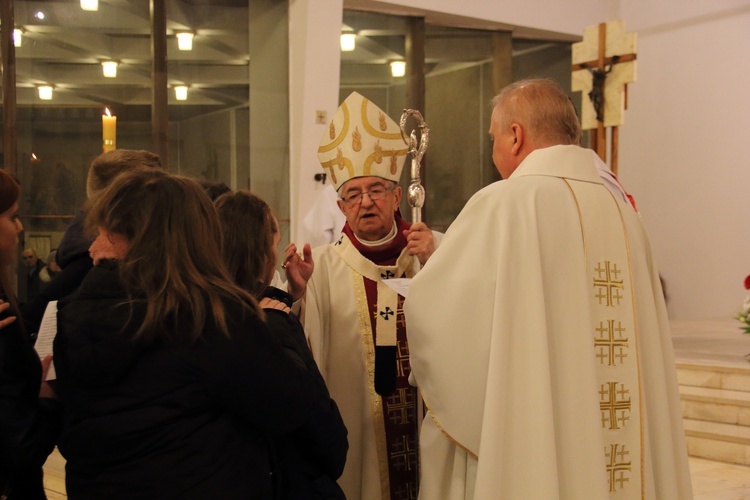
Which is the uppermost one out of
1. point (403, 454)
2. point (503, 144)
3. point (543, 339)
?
point (503, 144)

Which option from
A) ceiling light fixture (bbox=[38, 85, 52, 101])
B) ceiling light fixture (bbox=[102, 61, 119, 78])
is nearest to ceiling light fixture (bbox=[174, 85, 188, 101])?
ceiling light fixture (bbox=[102, 61, 119, 78])

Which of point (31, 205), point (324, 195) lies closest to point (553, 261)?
point (324, 195)

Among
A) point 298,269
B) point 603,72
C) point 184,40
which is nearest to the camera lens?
point 298,269

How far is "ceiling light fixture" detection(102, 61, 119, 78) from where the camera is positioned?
7.50 metres

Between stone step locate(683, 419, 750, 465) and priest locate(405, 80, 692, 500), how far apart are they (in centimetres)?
346

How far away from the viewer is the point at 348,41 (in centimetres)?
859

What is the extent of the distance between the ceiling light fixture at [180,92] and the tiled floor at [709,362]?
146 inches

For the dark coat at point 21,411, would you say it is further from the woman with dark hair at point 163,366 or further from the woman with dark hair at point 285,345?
the woman with dark hair at point 285,345

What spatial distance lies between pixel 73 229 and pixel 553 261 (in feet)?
4.68

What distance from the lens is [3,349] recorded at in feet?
6.80

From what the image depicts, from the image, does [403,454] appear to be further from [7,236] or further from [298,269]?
[7,236]

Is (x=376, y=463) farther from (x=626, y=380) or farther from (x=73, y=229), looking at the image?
(x=73, y=229)

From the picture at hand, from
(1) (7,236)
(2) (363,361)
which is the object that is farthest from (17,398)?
(2) (363,361)

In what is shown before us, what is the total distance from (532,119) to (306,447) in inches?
43.9
